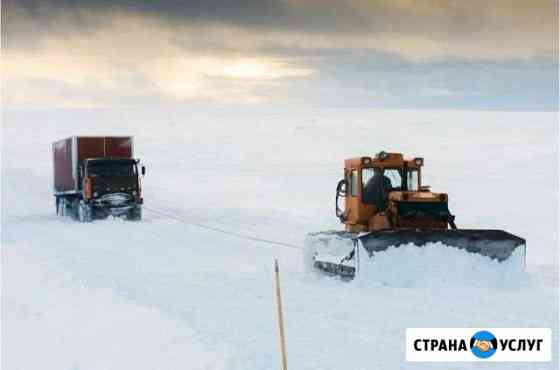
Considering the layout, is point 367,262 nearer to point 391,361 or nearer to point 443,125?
point 391,361

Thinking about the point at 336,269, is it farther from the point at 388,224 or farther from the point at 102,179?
the point at 102,179

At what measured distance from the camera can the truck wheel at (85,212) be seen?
25.6m

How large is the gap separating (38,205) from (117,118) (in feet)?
303

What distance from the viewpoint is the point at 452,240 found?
11914mm

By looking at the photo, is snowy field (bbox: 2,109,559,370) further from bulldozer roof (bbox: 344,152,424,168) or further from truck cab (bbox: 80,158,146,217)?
bulldozer roof (bbox: 344,152,424,168)

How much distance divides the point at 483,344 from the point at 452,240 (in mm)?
3366

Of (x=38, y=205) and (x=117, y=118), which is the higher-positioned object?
(x=117, y=118)

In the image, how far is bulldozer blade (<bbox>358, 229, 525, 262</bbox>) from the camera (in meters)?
11.9

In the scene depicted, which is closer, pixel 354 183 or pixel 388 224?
pixel 388 224

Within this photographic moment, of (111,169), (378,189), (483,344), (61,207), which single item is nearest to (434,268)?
(378,189)

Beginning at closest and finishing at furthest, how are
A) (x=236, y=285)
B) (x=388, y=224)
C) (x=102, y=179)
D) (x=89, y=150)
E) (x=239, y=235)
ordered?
(x=236, y=285) → (x=388, y=224) → (x=239, y=235) → (x=102, y=179) → (x=89, y=150)

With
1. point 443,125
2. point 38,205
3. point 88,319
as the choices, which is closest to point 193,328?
point 88,319

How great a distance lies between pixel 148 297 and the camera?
1153 centimetres

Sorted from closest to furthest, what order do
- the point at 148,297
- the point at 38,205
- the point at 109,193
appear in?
1. the point at 148,297
2. the point at 109,193
3. the point at 38,205
